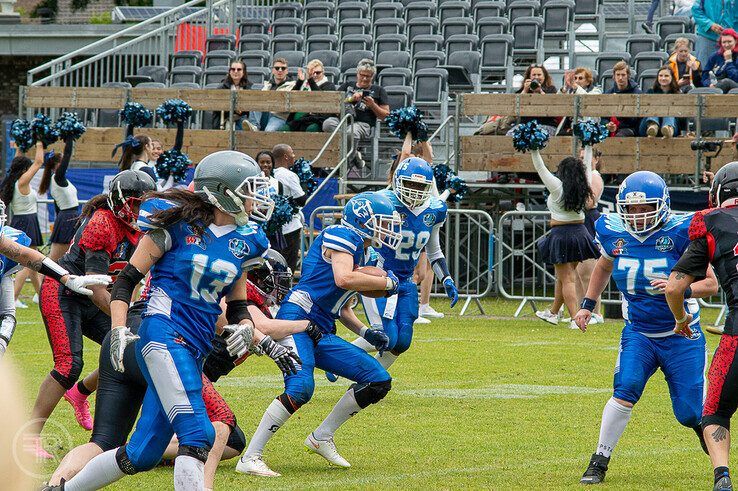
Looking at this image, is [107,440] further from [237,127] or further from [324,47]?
[324,47]

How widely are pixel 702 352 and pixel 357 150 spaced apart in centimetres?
980

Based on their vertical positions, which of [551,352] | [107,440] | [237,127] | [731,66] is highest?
[731,66]

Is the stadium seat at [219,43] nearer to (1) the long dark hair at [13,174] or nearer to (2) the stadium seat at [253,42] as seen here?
(2) the stadium seat at [253,42]

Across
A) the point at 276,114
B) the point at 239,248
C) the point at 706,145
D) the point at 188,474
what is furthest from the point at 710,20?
the point at 188,474

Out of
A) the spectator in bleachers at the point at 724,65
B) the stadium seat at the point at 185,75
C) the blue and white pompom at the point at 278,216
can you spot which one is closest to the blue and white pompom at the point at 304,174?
the blue and white pompom at the point at 278,216

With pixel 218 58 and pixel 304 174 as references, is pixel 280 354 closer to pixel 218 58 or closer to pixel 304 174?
pixel 304 174

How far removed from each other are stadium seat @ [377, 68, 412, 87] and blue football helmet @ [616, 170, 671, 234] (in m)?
11.2

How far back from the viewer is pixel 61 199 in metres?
13.1

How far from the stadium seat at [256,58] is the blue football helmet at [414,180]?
11319 millimetres

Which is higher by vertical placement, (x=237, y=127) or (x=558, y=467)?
(x=237, y=127)

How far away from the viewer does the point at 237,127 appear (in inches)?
643

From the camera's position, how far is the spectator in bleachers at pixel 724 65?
1546 centimetres

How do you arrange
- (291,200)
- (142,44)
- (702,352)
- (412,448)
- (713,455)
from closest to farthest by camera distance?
1. (713,455)
2. (702,352)
3. (412,448)
4. (291,200)
5. (142,44)

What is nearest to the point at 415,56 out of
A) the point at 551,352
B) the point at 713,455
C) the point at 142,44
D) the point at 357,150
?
the point at 357,150
